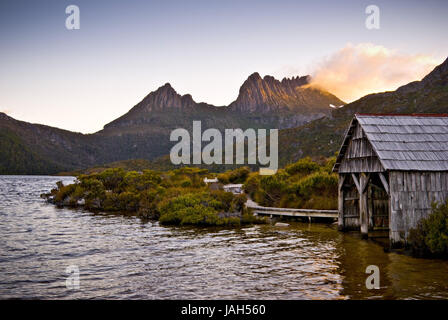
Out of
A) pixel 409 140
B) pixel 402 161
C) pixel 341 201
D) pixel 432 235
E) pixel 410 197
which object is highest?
pixel 409 140

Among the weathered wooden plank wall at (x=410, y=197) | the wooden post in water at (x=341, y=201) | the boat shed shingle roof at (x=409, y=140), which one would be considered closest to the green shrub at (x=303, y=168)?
the wooden post in water at (x=341, y=201)

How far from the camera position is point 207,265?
630 inches

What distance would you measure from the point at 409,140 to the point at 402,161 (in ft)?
6.00

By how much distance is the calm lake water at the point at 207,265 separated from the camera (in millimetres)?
Result: 12156

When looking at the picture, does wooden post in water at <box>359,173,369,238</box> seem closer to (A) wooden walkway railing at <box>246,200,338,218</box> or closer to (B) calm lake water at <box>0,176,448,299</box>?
(B) calm lake water at <box>0,176,448,299</box>

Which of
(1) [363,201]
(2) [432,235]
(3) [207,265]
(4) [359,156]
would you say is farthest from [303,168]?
(3) [207,265]

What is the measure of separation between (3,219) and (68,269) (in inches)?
805

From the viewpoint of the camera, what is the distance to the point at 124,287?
12.8 meters

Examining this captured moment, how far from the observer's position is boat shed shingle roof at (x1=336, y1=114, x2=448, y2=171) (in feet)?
57.4

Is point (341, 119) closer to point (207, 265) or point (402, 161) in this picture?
point (402, 161)

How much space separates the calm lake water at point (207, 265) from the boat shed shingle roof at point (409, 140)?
4538 mm

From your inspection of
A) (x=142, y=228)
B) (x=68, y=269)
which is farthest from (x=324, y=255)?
(x=142, y=228)

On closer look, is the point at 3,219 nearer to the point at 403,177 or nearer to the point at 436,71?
the point at 403,177

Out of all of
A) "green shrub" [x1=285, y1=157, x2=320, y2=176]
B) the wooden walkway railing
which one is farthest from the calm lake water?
"green shrub" [x1=285, y1=157, x2=320, y2=176]
